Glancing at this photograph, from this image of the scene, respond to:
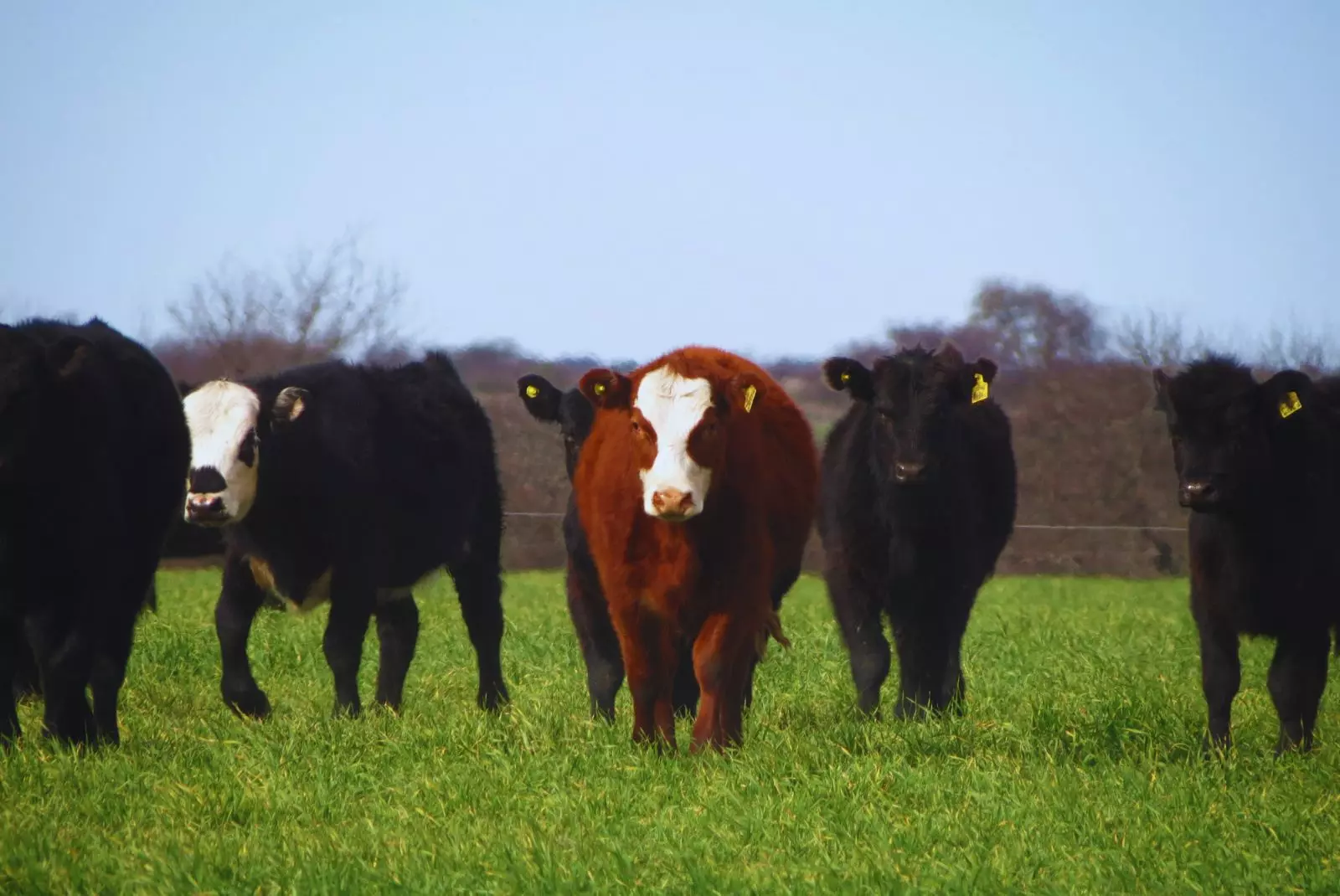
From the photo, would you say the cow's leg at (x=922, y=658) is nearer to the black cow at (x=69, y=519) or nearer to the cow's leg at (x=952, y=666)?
the cow's leg at (x=952, y=666)

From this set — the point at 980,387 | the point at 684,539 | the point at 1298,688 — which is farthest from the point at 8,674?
the point at 1298,688

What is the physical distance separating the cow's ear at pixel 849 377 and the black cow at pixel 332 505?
7.92 feet

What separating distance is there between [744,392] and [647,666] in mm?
1285

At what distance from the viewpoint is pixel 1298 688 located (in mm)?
7113

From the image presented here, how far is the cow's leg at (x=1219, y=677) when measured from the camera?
7129 millimetres

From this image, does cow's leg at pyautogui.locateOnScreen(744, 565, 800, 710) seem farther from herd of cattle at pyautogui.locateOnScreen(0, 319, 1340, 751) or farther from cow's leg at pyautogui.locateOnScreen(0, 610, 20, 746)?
cow's leg at pyautogui.locateOnScreen(0, 610, 20, 746)

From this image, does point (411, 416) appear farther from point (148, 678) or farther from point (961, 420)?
point (961, 420)

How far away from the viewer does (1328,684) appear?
948cm

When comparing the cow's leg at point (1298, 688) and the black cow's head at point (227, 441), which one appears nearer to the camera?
the cow's leg at point (1298, 688)

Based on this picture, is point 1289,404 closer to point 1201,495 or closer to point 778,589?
point 1201,495

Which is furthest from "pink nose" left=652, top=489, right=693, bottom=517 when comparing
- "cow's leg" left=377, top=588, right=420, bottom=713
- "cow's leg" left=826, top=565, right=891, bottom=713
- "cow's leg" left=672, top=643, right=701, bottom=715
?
"cow's leg" left=377, top=588, right=420, bottom=713

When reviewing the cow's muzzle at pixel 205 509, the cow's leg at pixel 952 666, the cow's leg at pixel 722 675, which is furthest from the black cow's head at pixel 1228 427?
the cow's muzzle at pixel 205 509

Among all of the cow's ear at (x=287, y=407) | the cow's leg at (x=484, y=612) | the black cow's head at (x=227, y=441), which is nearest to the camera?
the black cow's head at (x=227, y=441)

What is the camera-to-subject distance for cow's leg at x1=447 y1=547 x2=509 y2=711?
9.41m
